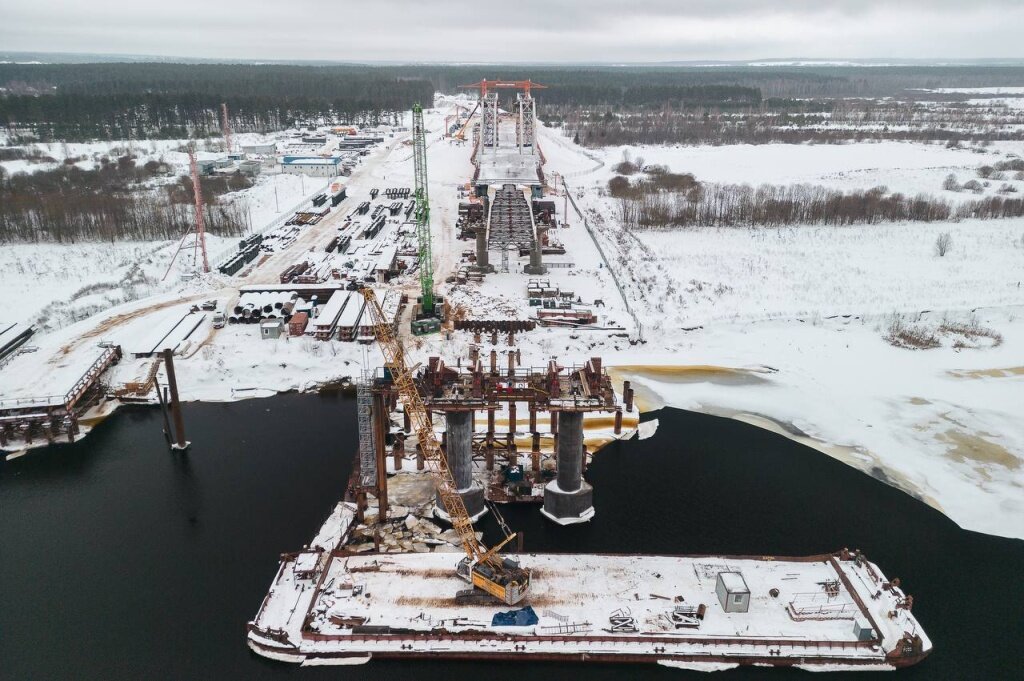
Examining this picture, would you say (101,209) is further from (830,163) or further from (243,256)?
(830,163)

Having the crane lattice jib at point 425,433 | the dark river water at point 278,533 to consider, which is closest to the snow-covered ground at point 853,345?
the dark river water at point 278,533

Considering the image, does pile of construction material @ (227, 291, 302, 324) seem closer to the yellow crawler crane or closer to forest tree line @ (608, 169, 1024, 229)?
the yellow crawler crane

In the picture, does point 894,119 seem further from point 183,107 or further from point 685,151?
point 183,107

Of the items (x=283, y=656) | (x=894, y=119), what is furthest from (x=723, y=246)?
(x=894, y=119)

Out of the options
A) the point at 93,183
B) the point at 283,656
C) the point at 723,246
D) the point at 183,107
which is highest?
the point at 183,107

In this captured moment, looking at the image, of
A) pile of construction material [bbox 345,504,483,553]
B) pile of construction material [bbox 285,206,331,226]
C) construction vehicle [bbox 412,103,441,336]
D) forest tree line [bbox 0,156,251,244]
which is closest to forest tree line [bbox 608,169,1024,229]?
construction vehicle [bbox 412,103,441,336]
